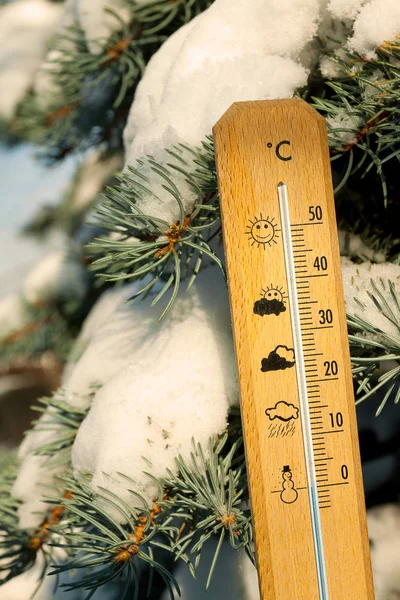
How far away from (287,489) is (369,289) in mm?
184

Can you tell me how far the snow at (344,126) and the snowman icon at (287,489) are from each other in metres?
0.27

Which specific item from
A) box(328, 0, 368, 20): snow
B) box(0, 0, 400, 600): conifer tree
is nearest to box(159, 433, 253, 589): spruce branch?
box(0, 0, 400, 600): conifer tree

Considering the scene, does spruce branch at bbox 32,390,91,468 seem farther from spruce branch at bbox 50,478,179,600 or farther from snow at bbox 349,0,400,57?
snow at bbox 349,0,400,57

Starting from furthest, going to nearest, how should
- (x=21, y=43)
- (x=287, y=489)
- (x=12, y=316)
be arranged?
(x=12, y=316)
(x=21, y=43)
(x=287, y=489)

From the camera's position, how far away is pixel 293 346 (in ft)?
1.52

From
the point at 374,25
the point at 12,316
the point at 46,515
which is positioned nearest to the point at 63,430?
the point at 46,515

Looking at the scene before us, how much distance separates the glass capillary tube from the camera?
450mm

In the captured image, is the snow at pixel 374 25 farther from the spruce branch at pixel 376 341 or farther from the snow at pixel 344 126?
the spruce branch at pixel 376 341

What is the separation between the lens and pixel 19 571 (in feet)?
2.03

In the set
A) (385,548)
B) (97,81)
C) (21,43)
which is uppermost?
(21,43)

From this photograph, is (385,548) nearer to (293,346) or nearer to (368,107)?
(293,346)

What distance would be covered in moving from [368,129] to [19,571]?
542 mm

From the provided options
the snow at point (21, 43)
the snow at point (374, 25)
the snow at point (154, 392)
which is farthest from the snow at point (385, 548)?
the snow at point (21, 43)

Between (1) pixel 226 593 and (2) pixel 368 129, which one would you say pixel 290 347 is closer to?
(2) pixel 368 129
